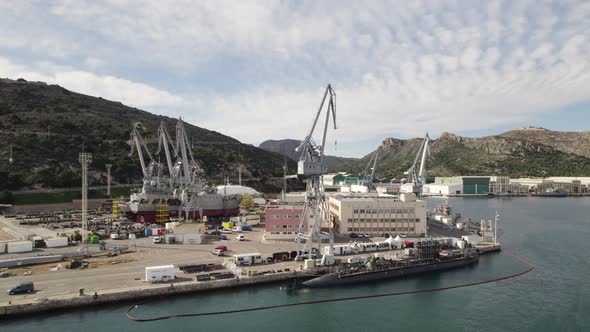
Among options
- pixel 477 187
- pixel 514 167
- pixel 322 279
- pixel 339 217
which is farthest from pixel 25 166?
pixel 514 167

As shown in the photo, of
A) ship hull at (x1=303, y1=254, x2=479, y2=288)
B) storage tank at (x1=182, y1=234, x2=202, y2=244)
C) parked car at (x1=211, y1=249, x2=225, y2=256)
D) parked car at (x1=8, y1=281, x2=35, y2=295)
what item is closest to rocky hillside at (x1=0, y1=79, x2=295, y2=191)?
storage tank at (x1=182, y1=234, x2=202, y2=244)

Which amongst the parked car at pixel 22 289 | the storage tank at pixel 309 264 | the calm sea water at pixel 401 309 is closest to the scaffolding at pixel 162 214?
the parked car at pixel 22 289

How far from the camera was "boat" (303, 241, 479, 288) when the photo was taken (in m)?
29.4

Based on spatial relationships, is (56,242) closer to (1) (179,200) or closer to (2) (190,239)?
(2) (190,239)

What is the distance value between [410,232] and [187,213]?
101 feet

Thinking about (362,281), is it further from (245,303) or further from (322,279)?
(245,303)

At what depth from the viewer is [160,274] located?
2662 centimetres

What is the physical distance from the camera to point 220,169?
107m

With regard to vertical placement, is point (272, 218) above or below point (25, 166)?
below

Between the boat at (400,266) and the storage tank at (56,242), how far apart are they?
966 inches

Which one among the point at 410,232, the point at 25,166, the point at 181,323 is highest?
the point at 25,166

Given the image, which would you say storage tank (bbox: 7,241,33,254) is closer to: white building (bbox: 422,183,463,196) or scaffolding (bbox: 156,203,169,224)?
scaffolding (bbox: 156,203,169,224)

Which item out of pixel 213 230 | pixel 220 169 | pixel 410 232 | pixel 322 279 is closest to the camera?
pixel 322 279

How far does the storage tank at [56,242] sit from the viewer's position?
3538cm
